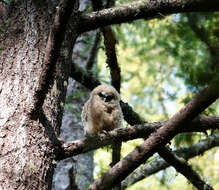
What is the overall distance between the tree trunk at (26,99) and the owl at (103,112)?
1.31 meters

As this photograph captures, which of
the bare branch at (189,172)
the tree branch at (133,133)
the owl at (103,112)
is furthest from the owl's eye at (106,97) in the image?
the tree branch at (133,133)

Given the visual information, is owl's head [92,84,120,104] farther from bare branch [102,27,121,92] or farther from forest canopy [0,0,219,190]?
bare branch [102,27,121,92]

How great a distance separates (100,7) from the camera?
13.1ft

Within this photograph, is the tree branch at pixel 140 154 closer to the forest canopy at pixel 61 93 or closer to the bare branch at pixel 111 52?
the forest canopy at pixel 61 93

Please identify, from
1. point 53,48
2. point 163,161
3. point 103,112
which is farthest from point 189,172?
point 53,48

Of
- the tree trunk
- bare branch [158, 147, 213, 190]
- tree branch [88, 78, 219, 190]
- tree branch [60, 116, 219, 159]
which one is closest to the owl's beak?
bare branch [158, 147, 213, 190]

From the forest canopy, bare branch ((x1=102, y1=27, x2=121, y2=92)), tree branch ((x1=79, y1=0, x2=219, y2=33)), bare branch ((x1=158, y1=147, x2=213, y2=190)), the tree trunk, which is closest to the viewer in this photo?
the forest canopy

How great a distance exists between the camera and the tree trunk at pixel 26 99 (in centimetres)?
256

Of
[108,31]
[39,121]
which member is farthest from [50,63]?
[108,31]

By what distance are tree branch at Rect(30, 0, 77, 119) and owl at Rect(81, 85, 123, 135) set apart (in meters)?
1.66

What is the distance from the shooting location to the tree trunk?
2.56m

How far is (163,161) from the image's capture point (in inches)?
176

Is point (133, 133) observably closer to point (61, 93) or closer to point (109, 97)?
point (61, 93)

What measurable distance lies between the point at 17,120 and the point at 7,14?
99cm
